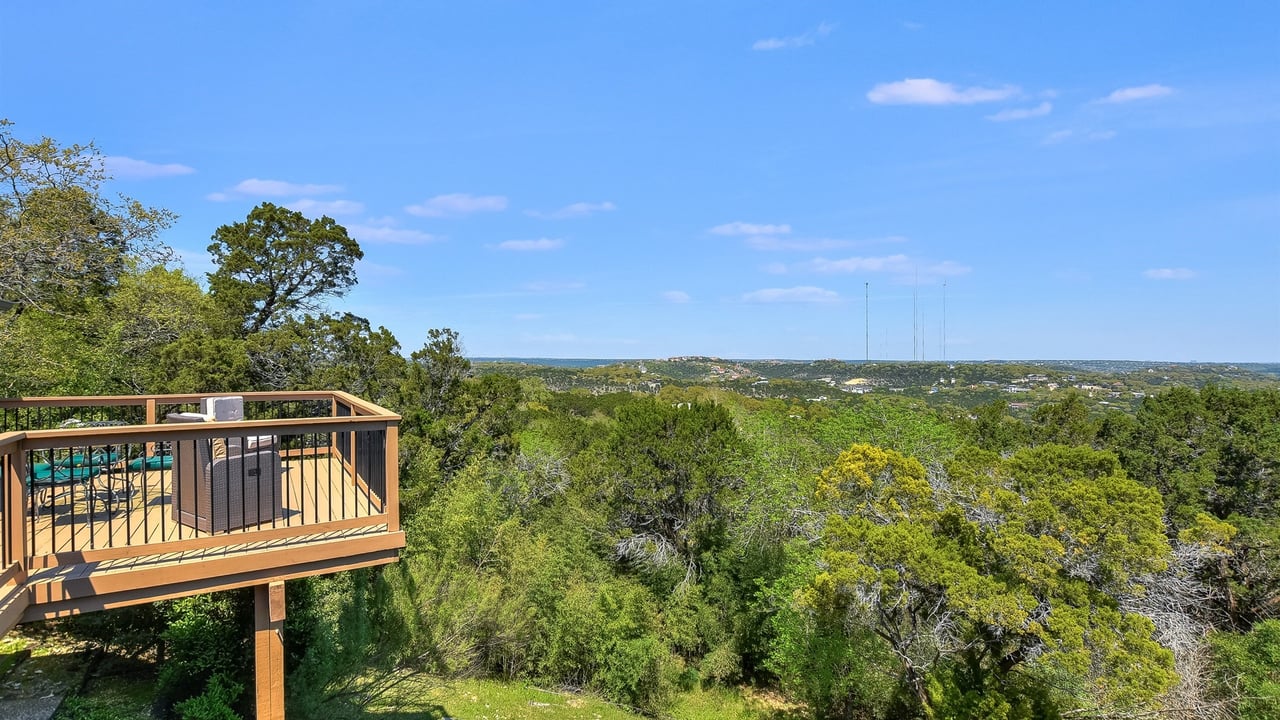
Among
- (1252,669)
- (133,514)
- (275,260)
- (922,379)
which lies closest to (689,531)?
(1252,669)

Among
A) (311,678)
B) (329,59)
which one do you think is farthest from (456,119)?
(311,678)

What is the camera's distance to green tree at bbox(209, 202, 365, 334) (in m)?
15.9

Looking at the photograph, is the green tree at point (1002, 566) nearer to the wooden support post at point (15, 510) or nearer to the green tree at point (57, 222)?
the wooden support post at point (15, 510)

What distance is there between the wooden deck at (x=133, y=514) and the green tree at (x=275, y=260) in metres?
12.3

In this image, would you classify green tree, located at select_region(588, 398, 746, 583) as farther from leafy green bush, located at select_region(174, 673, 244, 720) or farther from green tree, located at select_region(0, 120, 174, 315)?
green tree, located at select_region(0, 120, 174, 315)

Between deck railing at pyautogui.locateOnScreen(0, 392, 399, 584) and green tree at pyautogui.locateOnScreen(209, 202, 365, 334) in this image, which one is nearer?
deck railing at pyautogui.locateOnScreen(0, 392, 399, 584)

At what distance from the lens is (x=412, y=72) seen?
1211 centimetres

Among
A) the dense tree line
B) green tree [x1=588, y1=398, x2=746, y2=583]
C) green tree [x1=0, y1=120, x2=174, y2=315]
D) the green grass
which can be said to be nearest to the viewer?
the dense tree line

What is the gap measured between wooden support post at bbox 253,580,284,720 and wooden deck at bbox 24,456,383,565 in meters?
0.45

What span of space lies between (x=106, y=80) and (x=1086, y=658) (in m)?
18.5

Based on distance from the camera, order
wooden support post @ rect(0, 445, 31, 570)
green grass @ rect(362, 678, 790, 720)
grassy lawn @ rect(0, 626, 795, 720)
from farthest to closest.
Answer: green grass @ rect(362, 678, 790, 720) < grassy lawn @ rect(0, 626, 795, 720) < wooden support post @ rect(0, 445, 31, 570)

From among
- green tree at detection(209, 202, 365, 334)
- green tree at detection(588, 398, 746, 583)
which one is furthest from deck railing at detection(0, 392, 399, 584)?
green tree at detection(209, 202, 365, 334)

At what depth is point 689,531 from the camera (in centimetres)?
1379

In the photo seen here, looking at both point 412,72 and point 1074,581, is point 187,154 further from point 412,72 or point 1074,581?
point 1074,581
